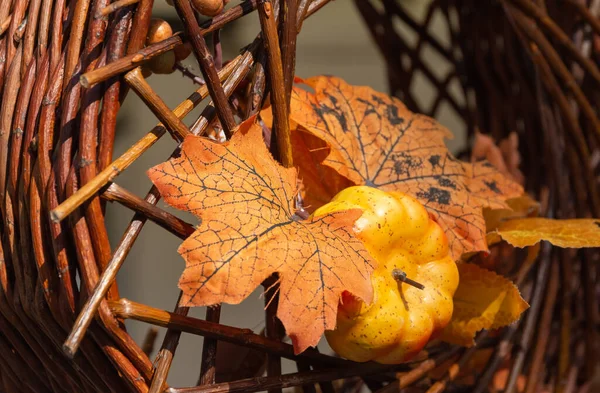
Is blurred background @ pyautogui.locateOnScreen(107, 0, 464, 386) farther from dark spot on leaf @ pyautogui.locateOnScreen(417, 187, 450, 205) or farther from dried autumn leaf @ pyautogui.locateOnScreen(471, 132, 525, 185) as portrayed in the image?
dark spot on leaf @ pyautogui.locateOnScreen(417, 187, 450, 205)

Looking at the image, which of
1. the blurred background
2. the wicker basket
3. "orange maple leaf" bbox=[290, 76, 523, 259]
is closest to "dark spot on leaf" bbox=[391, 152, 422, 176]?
"orange maple leaf" bbox=[290, 76, 523, 259]

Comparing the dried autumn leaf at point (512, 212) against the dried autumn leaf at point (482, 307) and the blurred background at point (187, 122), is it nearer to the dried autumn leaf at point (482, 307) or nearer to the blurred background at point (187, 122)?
the dried autumn leaf at point (482, 307)

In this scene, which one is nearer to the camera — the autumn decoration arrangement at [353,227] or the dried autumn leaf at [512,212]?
the autumn decoration arrangement at [353,227]

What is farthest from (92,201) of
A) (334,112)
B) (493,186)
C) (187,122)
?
(187,122)

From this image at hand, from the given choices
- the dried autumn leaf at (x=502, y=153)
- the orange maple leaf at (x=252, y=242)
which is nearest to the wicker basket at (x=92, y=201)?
the orange maple leaf at (x=252, y=242)

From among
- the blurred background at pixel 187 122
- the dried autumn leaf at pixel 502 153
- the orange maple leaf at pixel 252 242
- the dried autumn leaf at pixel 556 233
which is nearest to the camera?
the orange maple leaf at pixel 252 242

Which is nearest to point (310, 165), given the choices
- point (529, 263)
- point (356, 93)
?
point (356, 93)

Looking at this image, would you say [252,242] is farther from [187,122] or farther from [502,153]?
[187,122]
